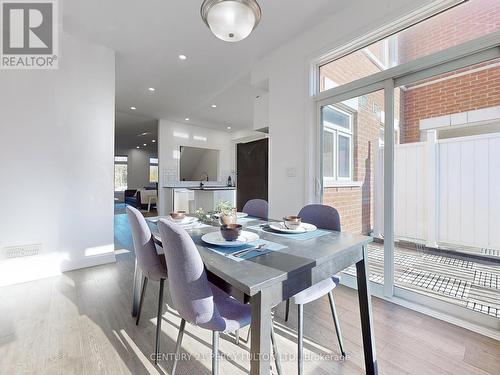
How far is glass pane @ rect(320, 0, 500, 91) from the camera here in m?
1.69

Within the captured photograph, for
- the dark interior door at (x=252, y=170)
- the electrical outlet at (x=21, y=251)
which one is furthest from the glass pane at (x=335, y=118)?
the dark interior door at (x=252, y=170)

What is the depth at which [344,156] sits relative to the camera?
8.70 ft

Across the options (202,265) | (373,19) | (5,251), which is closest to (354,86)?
(373,19)

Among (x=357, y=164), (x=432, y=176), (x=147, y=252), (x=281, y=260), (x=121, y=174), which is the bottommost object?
(x=147, y=252)

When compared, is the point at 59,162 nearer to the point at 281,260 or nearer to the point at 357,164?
the point at 281,260

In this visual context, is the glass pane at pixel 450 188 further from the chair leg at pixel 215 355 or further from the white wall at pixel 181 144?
the white wall at pixel 181 144

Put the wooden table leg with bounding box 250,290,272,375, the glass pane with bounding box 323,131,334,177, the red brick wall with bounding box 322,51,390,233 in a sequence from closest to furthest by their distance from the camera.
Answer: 1. the wooden table leg with bounding box 250,290,272,375
2. the red brick wall with bounding box 322,51,390,233
3. the glass pane with bounding box 323,131,334,177

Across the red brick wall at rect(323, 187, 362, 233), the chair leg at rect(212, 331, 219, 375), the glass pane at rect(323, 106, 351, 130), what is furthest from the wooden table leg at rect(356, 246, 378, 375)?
the glass pane at rect(323, 106, 351, 130)

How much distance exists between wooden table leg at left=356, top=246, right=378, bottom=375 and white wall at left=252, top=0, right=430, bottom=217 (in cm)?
147

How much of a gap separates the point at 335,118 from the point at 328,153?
0.41 metres

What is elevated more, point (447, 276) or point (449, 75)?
point (449, 75)

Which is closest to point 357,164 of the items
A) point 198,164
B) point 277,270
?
point 277,270

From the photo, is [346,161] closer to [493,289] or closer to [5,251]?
[493,289]

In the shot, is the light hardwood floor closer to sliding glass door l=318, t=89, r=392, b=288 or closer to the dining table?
the dining table
